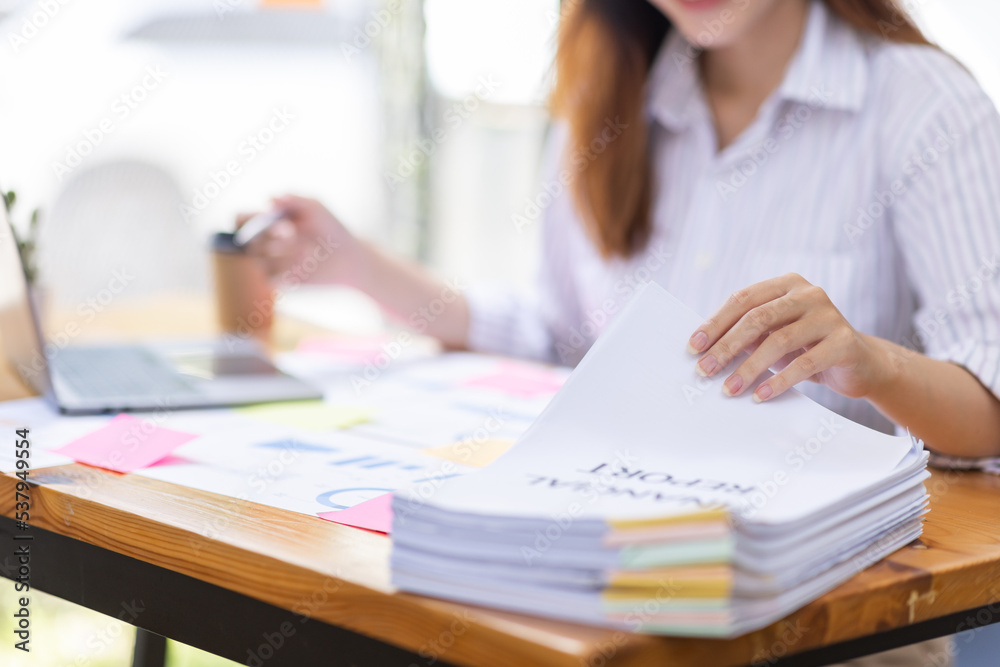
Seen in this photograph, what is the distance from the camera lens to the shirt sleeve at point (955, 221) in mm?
825

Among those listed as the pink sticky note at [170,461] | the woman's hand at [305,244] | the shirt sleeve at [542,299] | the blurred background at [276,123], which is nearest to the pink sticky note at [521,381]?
the shirt sleeve at [542,299]

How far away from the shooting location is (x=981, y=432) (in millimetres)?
738

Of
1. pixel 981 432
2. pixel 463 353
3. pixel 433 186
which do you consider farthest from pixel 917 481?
pixel 433 186

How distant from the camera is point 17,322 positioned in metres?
0.80

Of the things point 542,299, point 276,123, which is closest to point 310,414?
point 542,299

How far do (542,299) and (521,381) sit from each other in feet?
1.14

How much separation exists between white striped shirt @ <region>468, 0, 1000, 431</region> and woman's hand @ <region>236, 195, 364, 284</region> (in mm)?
206

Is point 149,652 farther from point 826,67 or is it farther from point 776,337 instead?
point 826,67

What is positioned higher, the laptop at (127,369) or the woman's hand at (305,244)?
the woman's hand at (305,244)

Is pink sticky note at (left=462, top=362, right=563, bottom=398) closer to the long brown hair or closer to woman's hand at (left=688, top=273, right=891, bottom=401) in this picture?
the long brown hair

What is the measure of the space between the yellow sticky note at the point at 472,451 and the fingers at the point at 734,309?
19 centimetres

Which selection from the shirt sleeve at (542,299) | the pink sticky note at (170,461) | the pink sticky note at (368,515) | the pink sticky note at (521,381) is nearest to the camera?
the pink sticky note at (368,515)

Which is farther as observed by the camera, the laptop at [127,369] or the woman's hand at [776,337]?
the laptop at [127,369]

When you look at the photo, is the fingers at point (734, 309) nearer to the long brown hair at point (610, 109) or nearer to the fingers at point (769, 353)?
the fingers at point (769, 353)
